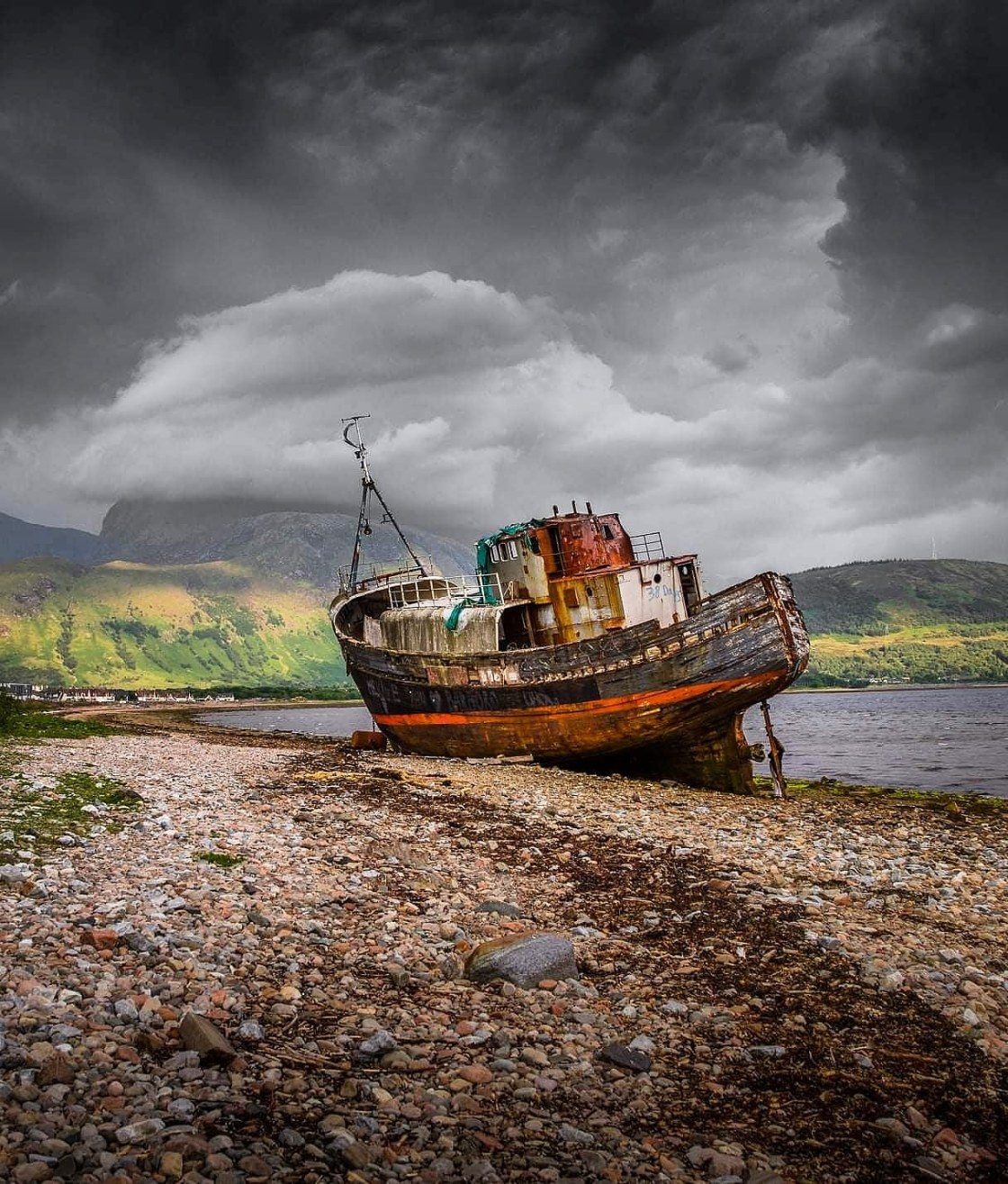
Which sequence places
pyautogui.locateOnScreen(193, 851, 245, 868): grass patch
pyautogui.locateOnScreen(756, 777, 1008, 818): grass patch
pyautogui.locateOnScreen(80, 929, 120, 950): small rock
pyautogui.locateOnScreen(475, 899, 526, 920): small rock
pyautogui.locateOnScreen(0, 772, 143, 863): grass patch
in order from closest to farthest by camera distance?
pyautogui.locateOnScreen(80, 929, 120, 950): small rock
pyautogui.locateOnScreen(475, 899, 526, 920): small rock
pyautogui.locateOnScreen(0, 772, 143, 863): grass patch
pyautogui.locateOnScreen(193, 851, 245, 868): grass patch
pyautogui.locateOnScreen(756, 777, 1008, 818): grass patch

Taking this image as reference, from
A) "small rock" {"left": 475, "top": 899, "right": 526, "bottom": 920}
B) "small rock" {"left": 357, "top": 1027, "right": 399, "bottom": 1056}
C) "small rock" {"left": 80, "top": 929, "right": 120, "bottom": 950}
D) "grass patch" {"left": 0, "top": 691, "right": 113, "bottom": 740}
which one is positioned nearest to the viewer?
"small rock" {"left": 357, "top": 1027, "right": 399, "bottom": 1056}

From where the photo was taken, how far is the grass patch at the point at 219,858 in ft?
32.4

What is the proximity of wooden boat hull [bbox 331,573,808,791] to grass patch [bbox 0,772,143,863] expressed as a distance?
14.9 meters

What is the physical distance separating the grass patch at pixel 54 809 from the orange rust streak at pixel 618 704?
15076mm

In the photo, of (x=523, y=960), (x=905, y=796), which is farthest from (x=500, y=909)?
(x=905, y=796)

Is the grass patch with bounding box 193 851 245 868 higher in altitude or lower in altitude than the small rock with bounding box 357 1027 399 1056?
higher

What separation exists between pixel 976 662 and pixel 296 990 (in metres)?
214

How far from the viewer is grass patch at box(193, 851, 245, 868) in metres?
9.87

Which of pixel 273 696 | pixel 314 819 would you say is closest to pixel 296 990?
pixel 314 819

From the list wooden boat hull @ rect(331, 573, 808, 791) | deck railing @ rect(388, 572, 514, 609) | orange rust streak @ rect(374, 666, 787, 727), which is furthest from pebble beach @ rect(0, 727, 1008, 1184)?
deck railing @ rect(388, 572, 514, 609)

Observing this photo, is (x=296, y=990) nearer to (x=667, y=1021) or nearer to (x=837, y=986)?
(x=667, y=1021)

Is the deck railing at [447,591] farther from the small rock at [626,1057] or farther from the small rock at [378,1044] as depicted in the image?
the small rock at [378,1044]

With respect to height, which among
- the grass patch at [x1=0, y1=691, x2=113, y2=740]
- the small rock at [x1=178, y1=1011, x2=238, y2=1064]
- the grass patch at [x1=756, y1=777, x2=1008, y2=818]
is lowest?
the grass patch at [x1=756, y1=777, x2=1008, y2=818]

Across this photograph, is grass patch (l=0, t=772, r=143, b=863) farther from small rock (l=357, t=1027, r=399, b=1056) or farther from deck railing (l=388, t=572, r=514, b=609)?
deck railing (l=388, t=572, r=514, b=609)
